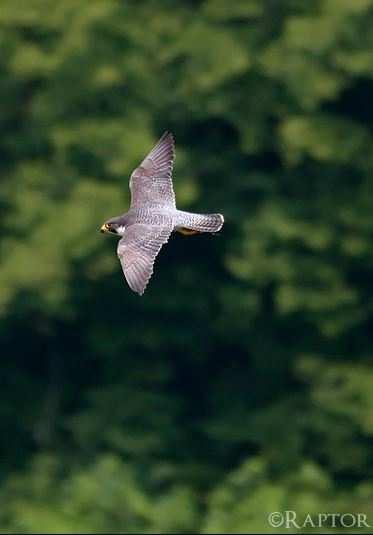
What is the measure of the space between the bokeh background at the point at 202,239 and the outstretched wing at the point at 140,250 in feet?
12.0

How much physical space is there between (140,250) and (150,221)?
0.40 meters

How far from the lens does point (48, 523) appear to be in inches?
521

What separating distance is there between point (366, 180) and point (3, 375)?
3.73 metres

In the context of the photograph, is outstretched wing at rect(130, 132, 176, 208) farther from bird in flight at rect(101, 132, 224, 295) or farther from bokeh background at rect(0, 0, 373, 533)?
bokeh background at rect(0, 0, 373, 533)

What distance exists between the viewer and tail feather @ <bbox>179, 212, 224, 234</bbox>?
8953 mm

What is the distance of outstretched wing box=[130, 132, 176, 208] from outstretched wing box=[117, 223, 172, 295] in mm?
431

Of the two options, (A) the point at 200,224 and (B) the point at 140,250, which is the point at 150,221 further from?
(B) the point at 140,250

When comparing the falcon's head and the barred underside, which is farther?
the falcon's head

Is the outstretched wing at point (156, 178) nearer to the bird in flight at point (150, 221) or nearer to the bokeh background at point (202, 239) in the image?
the bird in flight at point (150, 221)

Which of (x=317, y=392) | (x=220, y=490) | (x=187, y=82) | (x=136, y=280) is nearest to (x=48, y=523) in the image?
(x=220, y=490)

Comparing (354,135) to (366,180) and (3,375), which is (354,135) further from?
(3,375)

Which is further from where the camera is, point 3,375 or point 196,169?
point 3,375

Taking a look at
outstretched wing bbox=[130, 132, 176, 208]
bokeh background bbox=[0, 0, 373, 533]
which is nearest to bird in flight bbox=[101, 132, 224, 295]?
outstretched wing bbox=[130, 132, 176, 208]

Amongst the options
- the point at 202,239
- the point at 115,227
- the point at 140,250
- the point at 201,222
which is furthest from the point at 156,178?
the point at 202,239
